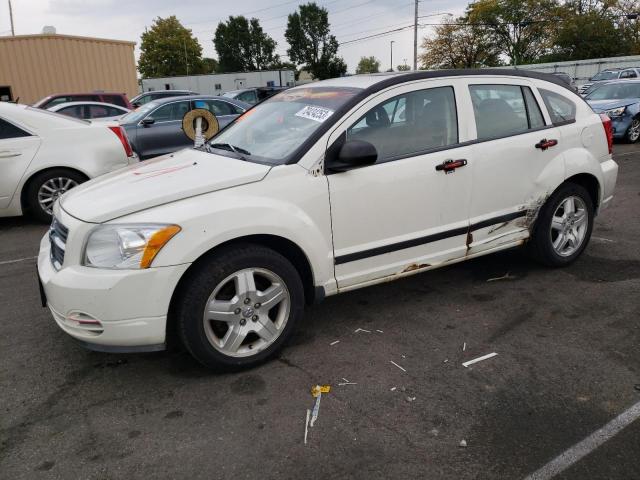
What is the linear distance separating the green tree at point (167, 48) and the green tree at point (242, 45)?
17.0 metres

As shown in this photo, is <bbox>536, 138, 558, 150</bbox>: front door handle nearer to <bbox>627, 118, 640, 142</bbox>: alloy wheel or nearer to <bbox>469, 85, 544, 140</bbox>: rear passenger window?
<bbox>469, 85, 544, 140</bbox>: rear passenger window

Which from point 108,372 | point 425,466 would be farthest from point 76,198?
point 425,466

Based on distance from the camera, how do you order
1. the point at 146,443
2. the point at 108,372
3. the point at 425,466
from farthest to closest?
the point at 108,372 < the point at 146,443 < the point at 425,466

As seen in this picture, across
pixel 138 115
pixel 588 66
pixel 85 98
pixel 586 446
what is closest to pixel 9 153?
pixel 138 115

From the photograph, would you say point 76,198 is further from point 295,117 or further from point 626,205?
point 626,205

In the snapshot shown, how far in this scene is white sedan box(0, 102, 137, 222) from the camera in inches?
256

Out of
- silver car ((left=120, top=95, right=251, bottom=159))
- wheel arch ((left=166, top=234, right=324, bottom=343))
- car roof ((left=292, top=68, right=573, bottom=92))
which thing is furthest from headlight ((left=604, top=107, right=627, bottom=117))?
wheel arch ((left=166, top=234, right=324, bottom=343))

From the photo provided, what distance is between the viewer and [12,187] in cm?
650

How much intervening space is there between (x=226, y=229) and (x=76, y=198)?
1.10 m

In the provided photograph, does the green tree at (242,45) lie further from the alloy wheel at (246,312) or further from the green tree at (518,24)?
the alloy wheel at (246,312)

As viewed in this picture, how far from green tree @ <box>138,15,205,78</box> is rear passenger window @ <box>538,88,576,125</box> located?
7243cm

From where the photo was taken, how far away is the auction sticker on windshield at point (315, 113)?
3.41 meters

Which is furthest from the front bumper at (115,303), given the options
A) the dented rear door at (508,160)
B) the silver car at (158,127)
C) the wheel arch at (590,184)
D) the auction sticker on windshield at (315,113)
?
the silver car at (158,127)

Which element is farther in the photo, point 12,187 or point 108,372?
point 12,187
